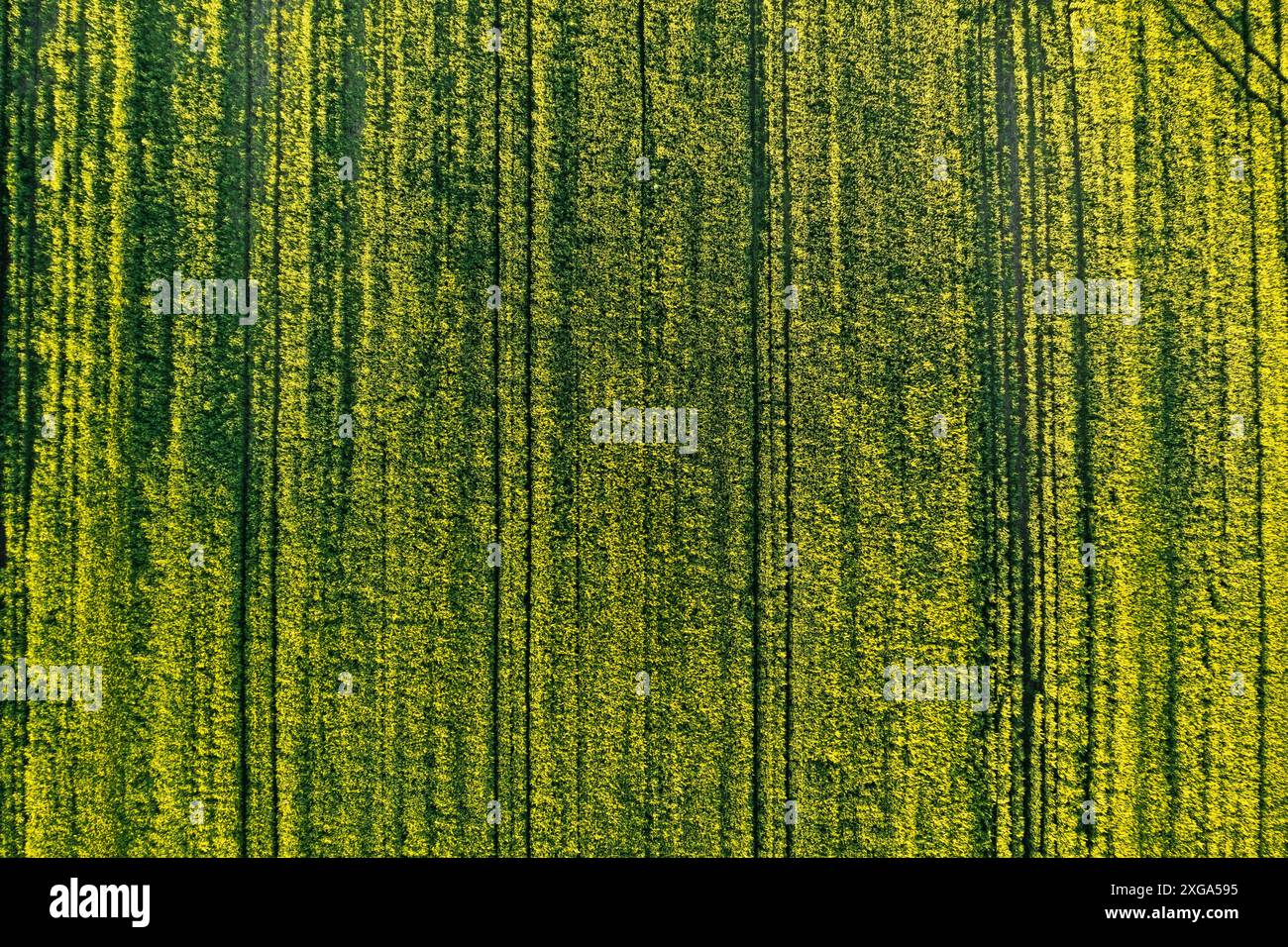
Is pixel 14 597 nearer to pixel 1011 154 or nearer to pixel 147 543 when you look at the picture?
pixel 147 543

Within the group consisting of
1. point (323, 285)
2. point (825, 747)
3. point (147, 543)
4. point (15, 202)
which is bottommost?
point (825, 747)

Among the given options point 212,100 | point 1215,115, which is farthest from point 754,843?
point 212,100

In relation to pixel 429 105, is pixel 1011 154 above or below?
below

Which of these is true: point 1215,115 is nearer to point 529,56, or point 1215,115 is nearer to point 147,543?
point 529,56

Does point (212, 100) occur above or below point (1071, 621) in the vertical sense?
above

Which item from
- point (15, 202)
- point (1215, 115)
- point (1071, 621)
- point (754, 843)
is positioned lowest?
point (754, 843)

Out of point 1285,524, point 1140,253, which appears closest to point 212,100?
point 1140,253
